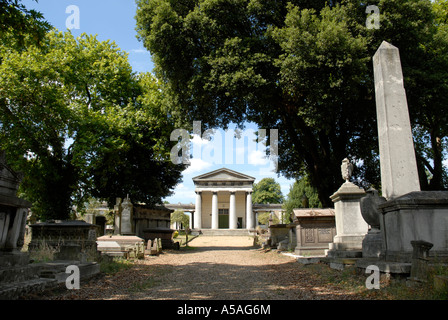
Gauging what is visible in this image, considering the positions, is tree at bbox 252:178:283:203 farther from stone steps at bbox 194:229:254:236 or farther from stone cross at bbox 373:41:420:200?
stone cross at bbox 373:41:420:200

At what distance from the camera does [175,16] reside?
562 inches

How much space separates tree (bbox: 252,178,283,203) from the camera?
252 feet

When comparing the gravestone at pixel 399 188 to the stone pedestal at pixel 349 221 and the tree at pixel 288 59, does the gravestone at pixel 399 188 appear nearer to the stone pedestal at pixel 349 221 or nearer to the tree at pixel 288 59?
the stone pedestal at pixel 349 221

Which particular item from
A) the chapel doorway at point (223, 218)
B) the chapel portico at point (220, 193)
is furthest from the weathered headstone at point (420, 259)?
the chapel doorway at point (223, 218)

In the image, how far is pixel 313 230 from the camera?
13.5 m

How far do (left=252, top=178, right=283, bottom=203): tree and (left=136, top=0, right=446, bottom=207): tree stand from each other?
60034 millimetres

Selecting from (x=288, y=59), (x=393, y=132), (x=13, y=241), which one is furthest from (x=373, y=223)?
(x=13, y=241)

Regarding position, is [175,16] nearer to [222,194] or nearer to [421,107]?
[421,107]

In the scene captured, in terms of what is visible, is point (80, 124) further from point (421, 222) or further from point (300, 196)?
point (300, 196)

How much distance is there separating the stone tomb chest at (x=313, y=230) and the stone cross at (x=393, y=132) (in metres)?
5.39

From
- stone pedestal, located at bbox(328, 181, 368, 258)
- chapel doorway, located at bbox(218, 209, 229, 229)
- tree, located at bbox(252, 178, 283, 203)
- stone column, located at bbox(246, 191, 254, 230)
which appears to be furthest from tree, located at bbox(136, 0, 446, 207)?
tree, located at bbox(252, 178, 283, 203)

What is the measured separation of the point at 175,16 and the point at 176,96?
383 cm

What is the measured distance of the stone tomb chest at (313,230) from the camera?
13.3 metres
